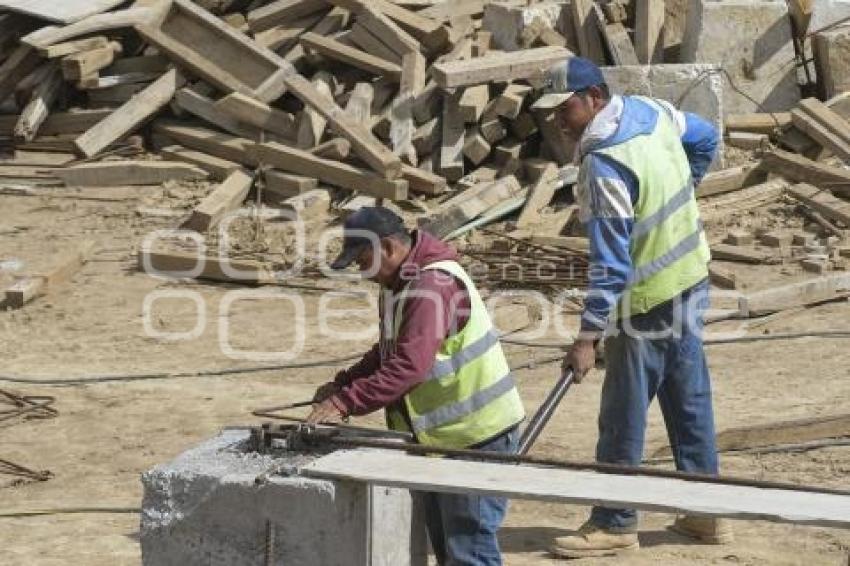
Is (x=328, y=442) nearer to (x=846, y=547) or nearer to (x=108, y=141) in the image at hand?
(x=846, y=547)

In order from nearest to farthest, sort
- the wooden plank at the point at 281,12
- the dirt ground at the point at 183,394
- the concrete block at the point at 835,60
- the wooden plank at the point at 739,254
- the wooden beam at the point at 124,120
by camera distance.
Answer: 1. the dirt ground at the point at 183,394
2. the wooden plank at the point at 739,254
3. the concrete block at the point at 835,60
4. the wooden beam at the point at 124,120
5. the wooden plank at the point at 281,12

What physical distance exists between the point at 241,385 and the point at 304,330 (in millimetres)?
1300

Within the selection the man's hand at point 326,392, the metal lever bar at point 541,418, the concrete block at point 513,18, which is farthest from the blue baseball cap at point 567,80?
the concrete block at point 513,18

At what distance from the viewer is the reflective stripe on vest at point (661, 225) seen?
707cm

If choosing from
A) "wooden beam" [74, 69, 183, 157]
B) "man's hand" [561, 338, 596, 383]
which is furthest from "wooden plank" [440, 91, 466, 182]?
"man's hand" [561, 338, 596, 383]

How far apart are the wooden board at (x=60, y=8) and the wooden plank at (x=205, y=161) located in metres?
1.72

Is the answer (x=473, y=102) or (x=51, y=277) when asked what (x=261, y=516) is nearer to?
(x=51, y=277)

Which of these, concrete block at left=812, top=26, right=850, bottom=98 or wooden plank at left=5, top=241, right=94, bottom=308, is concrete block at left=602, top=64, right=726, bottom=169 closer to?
concrete block at left=812, top=26, right=850, bottom=98

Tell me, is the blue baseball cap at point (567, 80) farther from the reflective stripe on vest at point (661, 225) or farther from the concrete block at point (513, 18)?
the concrete block at point (513, 18)

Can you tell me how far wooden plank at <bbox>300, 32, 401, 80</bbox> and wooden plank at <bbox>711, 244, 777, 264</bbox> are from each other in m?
3.88

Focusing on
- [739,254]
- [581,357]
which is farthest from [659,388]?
[739,254]

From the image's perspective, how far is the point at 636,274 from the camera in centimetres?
720

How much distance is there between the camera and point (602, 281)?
6875mm

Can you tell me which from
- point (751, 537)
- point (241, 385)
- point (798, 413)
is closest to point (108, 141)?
point (241, 385)
